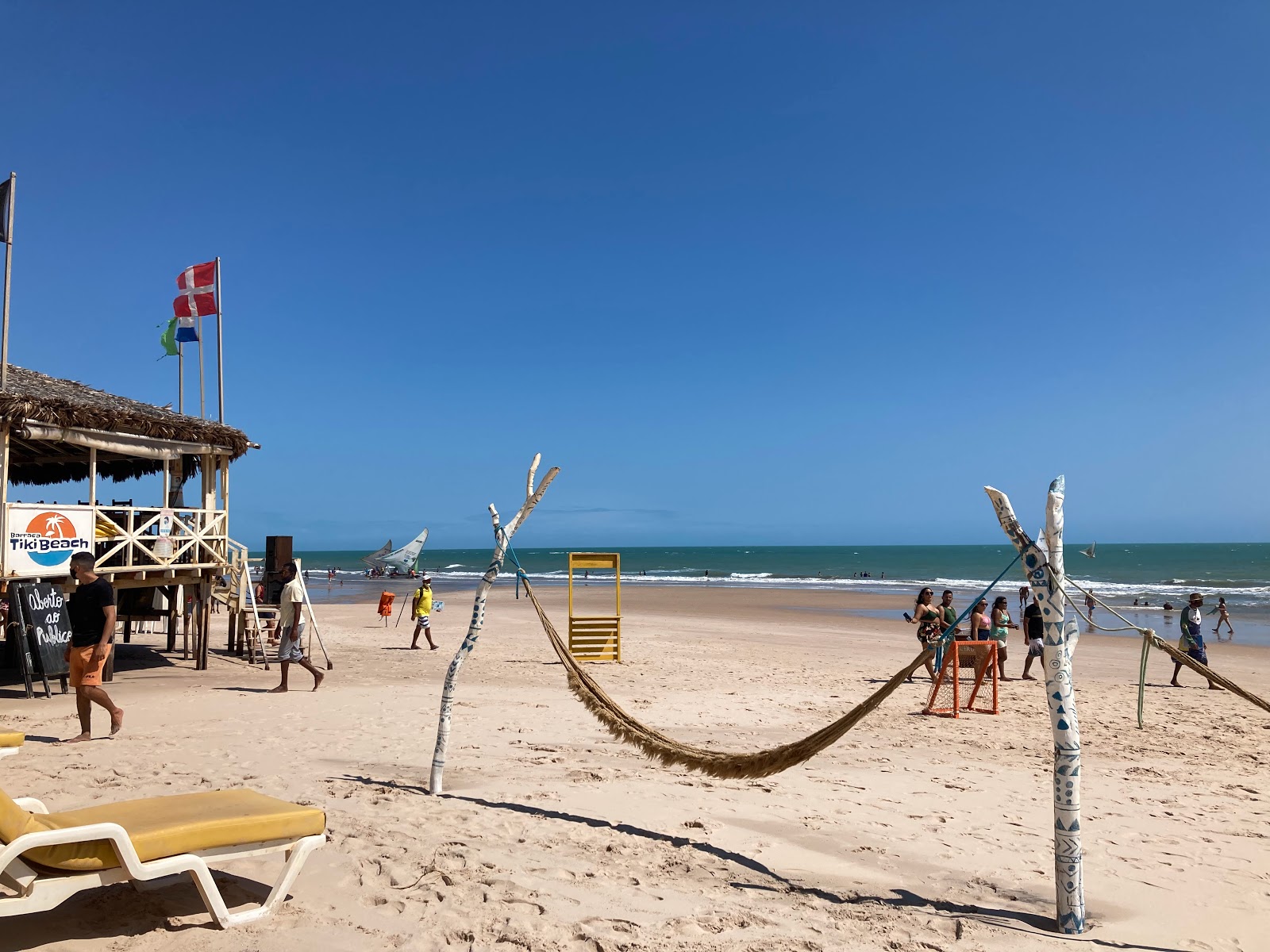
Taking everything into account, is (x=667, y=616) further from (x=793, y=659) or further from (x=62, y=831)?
(x=62, y=831)

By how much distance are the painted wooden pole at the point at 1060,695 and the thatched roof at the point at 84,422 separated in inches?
414

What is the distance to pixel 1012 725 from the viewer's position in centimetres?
893

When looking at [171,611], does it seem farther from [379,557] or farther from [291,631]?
[379,557]

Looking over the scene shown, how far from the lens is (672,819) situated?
5.32 metres

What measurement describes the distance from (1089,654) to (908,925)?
51.0ft

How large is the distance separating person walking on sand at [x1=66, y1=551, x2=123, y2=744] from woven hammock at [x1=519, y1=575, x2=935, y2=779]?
3.72m

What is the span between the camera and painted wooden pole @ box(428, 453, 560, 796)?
225 inches

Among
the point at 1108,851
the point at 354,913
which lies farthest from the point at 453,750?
the point at 1108,851

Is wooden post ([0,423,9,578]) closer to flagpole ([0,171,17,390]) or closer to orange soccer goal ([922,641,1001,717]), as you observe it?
flagpole ([0,171,17,390])

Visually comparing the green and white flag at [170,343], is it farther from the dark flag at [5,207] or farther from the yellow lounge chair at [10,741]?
the yellow lounge chair at [10,741]

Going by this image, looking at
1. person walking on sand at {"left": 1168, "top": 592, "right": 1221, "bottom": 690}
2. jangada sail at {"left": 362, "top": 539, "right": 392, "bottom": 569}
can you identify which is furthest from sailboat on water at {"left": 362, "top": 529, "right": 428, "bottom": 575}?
person walking on sand at {"left": 1168, "top": 592, "right": 1221, "bottom": 690}

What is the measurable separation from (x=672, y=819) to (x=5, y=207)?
1294cm

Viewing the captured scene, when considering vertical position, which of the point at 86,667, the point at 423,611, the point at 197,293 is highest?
the point at 197,293

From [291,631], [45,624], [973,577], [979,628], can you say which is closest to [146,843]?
[291,631]
